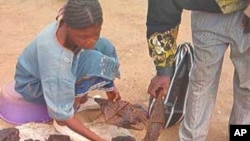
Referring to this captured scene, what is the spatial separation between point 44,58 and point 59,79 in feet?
0.47

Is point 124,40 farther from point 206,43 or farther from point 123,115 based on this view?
point 206,43

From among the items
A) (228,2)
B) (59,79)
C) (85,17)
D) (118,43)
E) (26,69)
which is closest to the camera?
(228,2)

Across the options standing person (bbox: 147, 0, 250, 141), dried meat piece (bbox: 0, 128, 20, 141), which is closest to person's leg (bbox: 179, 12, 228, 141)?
standing person (bbox: 147, 0, 250, 141)

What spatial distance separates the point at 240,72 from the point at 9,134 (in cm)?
138

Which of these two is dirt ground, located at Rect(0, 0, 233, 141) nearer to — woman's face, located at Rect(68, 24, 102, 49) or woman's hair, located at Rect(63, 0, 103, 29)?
woman's face, located at Rect(68, 24, 102, 49)

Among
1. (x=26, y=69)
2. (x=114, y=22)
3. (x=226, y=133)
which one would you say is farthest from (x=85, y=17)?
(x=114, y=22)

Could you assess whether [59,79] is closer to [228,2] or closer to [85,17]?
[85,17]

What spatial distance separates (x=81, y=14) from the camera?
274 cm

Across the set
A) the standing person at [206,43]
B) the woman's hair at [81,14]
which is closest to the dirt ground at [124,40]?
the standing person at [206,43]

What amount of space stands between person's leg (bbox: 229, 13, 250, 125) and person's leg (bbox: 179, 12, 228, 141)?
70mm

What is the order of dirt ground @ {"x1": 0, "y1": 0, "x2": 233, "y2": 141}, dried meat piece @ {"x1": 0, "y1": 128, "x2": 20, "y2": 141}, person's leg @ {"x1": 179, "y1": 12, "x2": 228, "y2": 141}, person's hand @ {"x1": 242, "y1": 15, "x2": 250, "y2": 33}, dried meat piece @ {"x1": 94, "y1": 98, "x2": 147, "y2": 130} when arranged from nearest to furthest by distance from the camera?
1. person's hand @ {"x1": 242, "y1": 15, "x2": 250, "y2": 33}
2. person's leg @ {"x1": 179, "y1": 12, "x2": 228, "y2": 141}
3. dried meat piece @ {"x1": 0, "y1": 128, "x2": 20, "y2": 141}
4. dried meat piece @ {"x1": 94, "y1": 98, "x2": 147, "y2": 130}
5. dirt ground @ {"x1": 0, "y1": 0, "x2": 233, "y2": 141}

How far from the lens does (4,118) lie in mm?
3408

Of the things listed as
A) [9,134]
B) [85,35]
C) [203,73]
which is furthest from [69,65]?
[203,73]

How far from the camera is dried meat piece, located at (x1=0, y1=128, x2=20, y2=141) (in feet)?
10.3
